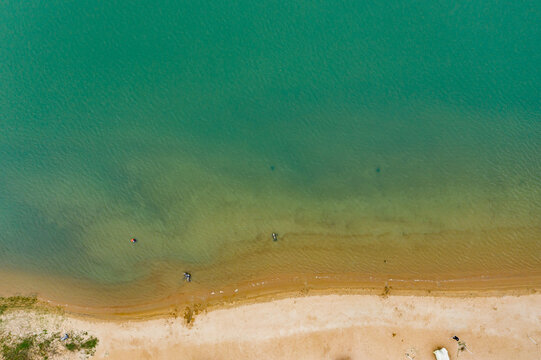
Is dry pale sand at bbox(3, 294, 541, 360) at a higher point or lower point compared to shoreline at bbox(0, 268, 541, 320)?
lower

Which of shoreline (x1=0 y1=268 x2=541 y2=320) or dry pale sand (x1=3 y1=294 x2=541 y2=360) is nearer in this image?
dry pale sand (x1=3 y1=294 x2=541 y2=360)

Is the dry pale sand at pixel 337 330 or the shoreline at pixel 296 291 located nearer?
the dry pale sand at pixel 337 330

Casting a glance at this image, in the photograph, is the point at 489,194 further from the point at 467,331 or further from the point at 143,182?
the point at 143,182

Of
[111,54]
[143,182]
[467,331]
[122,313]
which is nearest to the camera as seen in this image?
[467,331]

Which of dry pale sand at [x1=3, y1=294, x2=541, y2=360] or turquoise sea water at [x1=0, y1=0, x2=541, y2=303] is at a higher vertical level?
turquoise sea water at [x1=0, y1=0, x2=541, y2=303]

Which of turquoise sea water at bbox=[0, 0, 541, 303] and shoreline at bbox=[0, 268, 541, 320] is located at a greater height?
turquoise sea water at bbox=[0, 0, 541, 303]

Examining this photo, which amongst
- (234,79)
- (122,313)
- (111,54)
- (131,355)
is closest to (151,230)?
(122,313)

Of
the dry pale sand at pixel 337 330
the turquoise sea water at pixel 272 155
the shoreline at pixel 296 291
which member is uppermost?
the turquoise sea water at pixel 272 155

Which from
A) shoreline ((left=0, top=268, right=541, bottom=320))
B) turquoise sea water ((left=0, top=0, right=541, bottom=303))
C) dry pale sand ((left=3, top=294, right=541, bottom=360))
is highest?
turquoise sea water ((left=0, top=0, right=541, bottom=303))

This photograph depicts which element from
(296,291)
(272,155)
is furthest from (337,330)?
(272,155)
